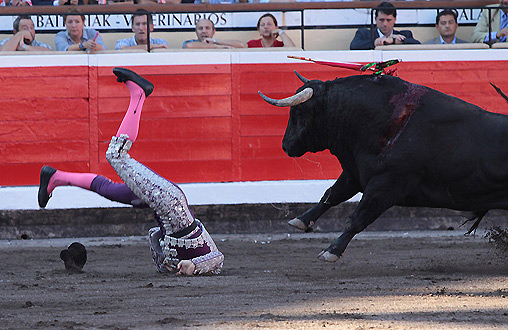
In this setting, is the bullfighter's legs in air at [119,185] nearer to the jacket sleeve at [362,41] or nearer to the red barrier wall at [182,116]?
the red barrier wall at [182,116]

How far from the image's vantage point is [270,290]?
4633 mm

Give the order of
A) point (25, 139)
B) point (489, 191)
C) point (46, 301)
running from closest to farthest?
point (46, 301), point (489, 191), point (25, 139)

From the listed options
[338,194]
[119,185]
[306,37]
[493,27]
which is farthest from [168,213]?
[493,27]

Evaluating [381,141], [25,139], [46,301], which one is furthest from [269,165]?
[46,301]

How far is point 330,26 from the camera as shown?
8648mm

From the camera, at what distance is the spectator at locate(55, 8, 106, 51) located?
8.08 m

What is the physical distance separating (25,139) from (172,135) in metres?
1.34

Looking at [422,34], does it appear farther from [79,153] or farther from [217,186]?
[79,153]

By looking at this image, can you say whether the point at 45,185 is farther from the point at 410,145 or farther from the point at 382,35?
the point at 382,35

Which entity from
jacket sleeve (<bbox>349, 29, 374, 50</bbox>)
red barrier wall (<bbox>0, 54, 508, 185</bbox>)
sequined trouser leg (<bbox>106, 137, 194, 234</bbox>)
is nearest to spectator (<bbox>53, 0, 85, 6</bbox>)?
red barrier wall (<bbox>0, 54, 508, 185</bbox>)

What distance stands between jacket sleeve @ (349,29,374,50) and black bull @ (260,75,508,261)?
292 centimetres

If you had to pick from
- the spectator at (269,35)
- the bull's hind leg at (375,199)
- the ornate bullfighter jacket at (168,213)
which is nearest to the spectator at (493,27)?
the spectator at (269,35)

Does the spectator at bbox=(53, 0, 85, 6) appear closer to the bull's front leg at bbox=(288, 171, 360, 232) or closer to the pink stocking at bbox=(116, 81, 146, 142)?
the pink stocking at bbox=(116, 81, 146, 142)

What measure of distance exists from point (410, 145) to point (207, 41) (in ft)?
11.5
